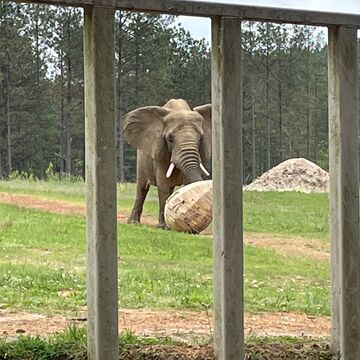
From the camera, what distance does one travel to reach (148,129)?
10.2m

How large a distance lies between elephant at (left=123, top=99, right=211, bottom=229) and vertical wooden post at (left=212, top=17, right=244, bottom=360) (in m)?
7.31

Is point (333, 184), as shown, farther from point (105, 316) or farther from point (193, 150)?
point (193, 150)

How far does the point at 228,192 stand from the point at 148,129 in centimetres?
Answer: 795

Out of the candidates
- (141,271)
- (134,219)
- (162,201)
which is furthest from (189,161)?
(141,271)

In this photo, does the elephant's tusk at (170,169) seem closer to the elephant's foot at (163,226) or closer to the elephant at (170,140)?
the elephant at (170,140)

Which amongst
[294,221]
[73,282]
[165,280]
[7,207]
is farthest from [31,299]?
[294,221]

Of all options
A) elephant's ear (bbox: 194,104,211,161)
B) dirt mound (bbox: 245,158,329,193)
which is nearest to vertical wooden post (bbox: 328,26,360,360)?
elephant's ear (bbox: 194,104,211,161)

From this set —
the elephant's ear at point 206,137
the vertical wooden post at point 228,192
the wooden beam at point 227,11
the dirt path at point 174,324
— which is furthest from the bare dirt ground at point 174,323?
the elephant's ear at point 206,137

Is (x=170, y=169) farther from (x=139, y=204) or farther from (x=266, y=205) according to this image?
(x=266, y=205)

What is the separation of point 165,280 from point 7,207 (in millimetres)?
5034

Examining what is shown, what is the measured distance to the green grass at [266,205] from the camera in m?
9.64

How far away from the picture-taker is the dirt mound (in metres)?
16.6

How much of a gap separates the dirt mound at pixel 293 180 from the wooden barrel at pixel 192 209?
753cm

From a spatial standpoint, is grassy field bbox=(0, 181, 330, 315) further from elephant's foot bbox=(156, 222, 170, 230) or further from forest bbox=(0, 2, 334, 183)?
forest bbox=(0, 2, 334, 183)
